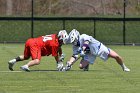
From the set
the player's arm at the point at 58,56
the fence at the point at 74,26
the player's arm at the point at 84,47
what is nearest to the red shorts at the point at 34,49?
the player's arm at the point at 58,56

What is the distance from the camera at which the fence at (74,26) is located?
128 ft

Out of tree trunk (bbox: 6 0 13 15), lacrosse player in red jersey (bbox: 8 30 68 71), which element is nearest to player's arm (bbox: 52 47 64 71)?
lacrosse player in red jersey (bbox: 8 30 68 71)

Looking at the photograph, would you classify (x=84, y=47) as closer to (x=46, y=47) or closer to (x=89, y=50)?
(x=89, y=50)

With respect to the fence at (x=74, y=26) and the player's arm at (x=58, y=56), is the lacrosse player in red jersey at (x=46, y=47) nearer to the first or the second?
the player's arm at (x=58, y=56)

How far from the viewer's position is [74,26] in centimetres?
4081

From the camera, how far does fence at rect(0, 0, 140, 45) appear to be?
3897 centimetres

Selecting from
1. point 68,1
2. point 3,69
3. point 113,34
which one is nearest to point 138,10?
point 68,1

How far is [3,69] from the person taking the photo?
56.0ft

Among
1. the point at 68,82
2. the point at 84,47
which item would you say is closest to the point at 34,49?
the point at 84,47

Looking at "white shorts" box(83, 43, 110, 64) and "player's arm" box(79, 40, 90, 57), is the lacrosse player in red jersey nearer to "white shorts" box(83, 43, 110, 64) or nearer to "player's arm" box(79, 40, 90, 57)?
"player's arm" box(79, 40, 90, 57)

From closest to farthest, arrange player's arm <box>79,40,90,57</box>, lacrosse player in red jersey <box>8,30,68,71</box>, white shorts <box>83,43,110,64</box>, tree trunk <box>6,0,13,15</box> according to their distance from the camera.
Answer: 1. lacrosse player in red jersey <box>8,30,68,71</box>
2. player's arm <box>79,40,90,57</box>
3. white shorts <box>83,43,110,64</box>
4. tree trunk <box>6,0,13,15</box>

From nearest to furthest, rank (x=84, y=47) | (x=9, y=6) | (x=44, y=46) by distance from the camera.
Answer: (x=44, y=46), (x=84, y=47), (x=9, y=6)

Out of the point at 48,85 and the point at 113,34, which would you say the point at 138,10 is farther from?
the point at 48,85

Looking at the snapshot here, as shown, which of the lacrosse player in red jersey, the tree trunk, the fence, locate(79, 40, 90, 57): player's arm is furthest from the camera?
the tree trunk
